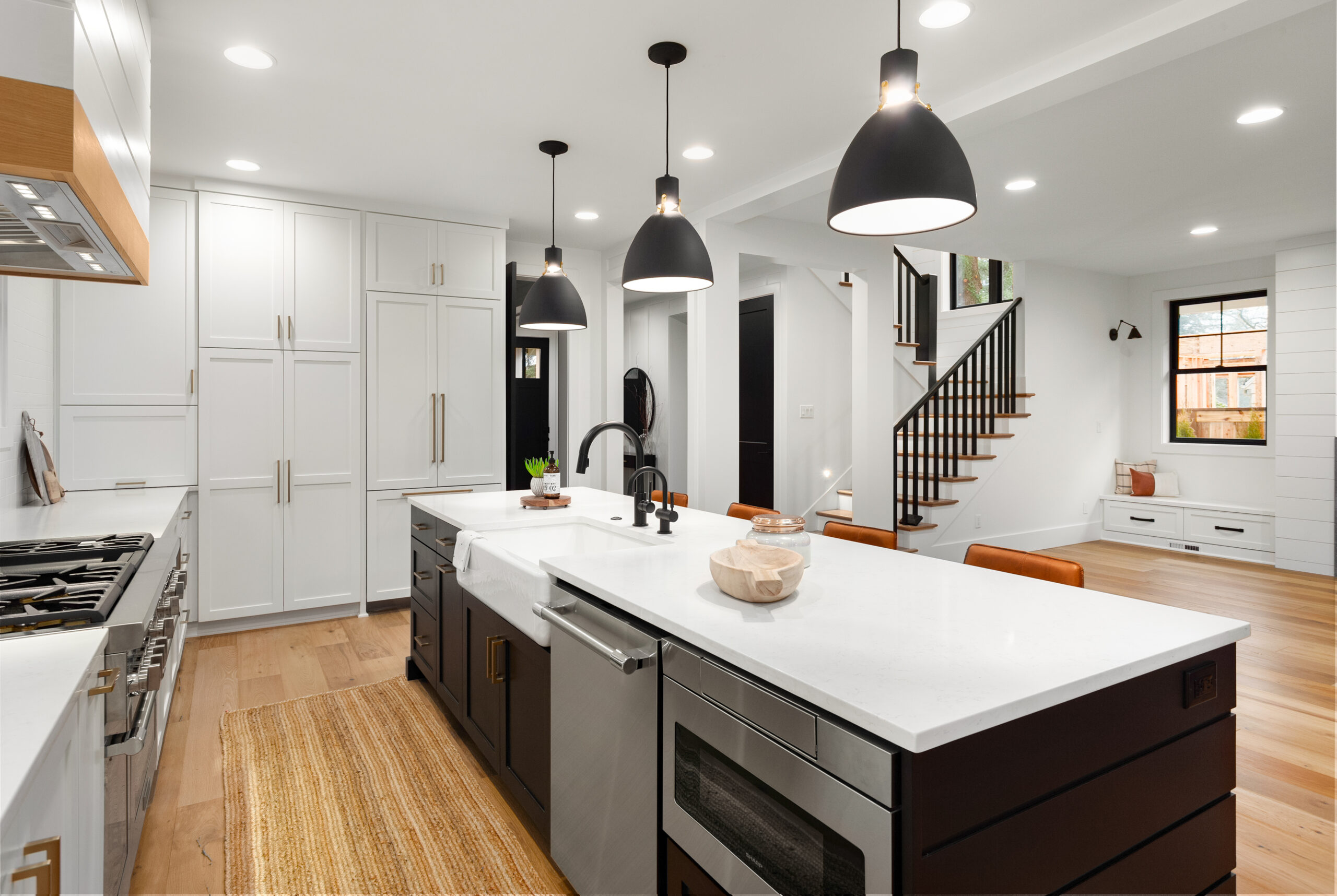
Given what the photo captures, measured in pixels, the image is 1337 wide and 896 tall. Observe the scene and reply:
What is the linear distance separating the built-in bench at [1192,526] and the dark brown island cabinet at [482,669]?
21.8 ft

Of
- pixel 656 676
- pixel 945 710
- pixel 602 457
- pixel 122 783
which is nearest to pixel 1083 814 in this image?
pixel 945 710

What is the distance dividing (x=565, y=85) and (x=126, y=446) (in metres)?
3.01

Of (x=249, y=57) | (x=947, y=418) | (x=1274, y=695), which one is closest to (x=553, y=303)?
(x=249, y=57)

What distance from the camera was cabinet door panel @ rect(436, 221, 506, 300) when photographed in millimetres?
4664

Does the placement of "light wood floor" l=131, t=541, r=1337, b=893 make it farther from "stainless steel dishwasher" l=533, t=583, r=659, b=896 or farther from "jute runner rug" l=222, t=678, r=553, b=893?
"stainless steel dishwasher" l=533, t=583, r=659, b=896

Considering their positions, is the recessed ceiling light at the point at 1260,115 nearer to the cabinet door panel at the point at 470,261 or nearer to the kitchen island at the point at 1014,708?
the kitchen island at the point at 1014,708

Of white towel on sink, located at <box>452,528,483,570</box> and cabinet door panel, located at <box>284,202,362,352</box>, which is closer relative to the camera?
white towel on sink, located at <box>452,528,483,570</box>

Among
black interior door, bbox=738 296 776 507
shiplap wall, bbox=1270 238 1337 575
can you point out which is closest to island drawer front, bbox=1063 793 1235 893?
black interior door, bbox=738 296 776 507

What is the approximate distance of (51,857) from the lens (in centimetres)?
98

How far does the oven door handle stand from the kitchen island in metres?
0.99

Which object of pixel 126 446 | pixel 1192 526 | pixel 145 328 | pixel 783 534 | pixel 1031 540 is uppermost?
pixel 145 328

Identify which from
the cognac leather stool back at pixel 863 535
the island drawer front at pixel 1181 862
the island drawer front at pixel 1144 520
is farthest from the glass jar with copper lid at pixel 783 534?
the island drawer front at pixel 1144 520

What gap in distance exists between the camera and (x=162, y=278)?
3.87 m

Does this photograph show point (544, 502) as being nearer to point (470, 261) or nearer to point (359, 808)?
point (359, 808)
